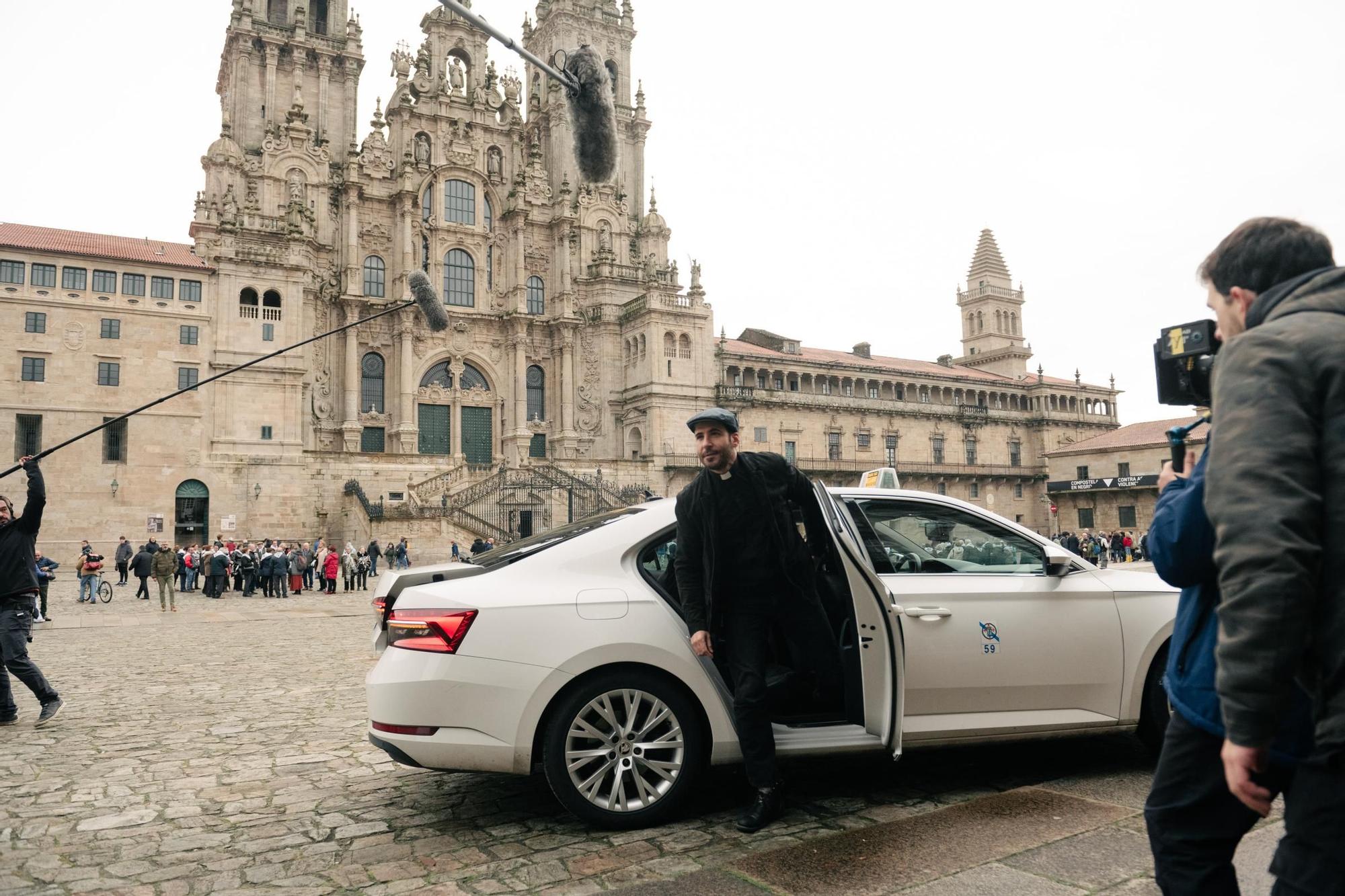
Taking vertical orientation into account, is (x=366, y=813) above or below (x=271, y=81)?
below

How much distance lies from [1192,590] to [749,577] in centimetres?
224

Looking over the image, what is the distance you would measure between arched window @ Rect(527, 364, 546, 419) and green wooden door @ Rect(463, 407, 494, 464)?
2.46 m

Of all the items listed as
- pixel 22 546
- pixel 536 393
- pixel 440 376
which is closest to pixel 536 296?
pixel 536 393

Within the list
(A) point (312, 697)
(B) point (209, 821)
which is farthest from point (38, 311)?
(B) point (209, 821)

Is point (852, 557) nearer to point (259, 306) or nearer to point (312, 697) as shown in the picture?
point (312, 697)

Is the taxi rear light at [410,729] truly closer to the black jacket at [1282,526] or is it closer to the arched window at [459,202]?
the black jacket at [1282,526]

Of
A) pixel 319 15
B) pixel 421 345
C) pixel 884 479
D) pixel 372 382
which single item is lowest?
pixel 884 479

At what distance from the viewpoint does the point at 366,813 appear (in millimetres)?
4711

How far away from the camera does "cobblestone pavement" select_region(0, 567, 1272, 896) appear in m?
3.72

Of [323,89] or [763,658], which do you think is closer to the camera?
[763,658]

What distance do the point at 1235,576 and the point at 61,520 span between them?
1555 inches

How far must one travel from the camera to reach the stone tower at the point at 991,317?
A: 69.6 meters

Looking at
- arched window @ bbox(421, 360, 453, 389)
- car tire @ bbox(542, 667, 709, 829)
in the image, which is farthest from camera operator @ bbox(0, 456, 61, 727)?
arched window @ bbox(421, 360, 453, 389)

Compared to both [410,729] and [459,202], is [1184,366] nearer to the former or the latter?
[410,729]
